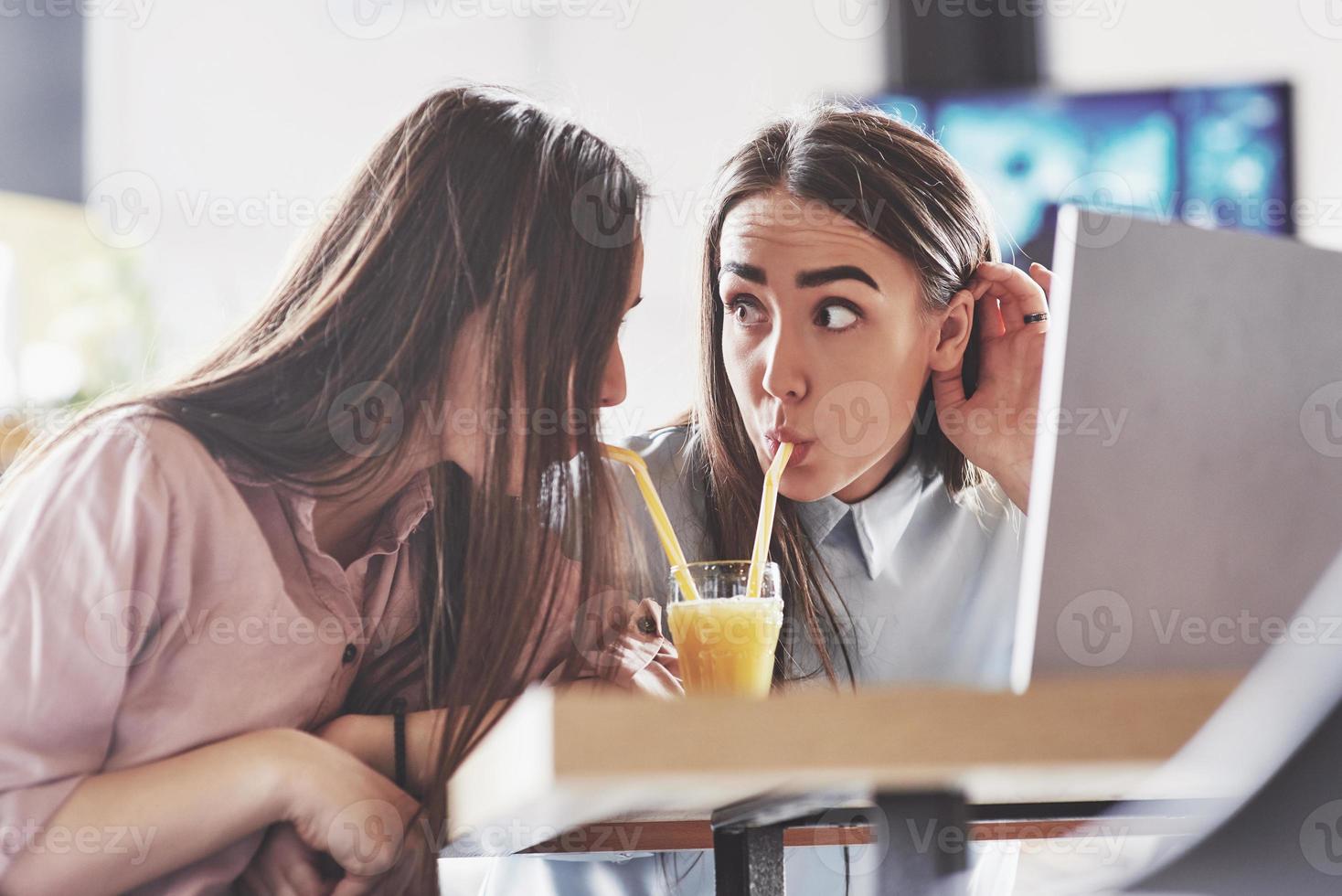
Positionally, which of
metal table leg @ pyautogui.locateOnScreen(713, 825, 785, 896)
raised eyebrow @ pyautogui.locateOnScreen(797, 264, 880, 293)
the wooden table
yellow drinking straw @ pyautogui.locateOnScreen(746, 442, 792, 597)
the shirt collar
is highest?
raised eyebrow @ pyautogui.locateOnScreen(797, 264, 880, 293)

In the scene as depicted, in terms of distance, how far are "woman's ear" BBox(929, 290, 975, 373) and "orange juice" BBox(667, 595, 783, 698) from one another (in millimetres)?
563

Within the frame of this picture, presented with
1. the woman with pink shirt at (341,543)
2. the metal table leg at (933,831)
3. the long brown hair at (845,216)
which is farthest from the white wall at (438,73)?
the metal table leg at (933,831)

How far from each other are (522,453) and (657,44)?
52.8 inches

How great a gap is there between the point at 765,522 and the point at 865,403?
38 centimetres

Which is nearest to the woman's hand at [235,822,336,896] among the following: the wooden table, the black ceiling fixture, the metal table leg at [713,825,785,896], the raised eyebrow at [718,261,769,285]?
the metal table leg at [713,825,785,896]

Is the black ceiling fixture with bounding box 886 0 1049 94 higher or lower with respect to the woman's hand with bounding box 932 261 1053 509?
higher

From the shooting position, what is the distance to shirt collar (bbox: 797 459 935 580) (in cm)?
179

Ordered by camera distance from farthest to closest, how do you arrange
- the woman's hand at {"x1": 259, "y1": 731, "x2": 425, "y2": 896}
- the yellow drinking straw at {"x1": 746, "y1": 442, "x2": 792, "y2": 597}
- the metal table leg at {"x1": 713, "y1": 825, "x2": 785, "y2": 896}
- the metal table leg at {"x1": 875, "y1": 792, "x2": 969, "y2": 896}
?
the yellow drinking straw at {"x1": 746, "y1": 442, "x2": 792, "y2": 597} < the woman's hand at {"x1": 259, "y1": 731, "x2": 425, "y2": 896} < the metal table leg at {"x1": 713, "y1": 825, "x2": 785, "y2": 896} < the metal table leg at {"x1": 875, "y1": 792, "x2": 969, "y2": 896}

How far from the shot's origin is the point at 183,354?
61.7 inches

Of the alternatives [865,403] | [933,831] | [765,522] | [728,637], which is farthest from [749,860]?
[865,403]

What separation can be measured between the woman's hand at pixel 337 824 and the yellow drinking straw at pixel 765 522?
1.41ft

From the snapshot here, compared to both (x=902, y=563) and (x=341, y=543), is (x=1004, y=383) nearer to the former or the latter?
(x=902, y=563)

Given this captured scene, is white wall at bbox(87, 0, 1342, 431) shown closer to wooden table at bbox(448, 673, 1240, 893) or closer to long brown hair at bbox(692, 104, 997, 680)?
long brown hair at bbox(692, 104, 997, 680)

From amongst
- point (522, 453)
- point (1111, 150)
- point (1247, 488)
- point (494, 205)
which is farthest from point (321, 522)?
point (1111, 150)
